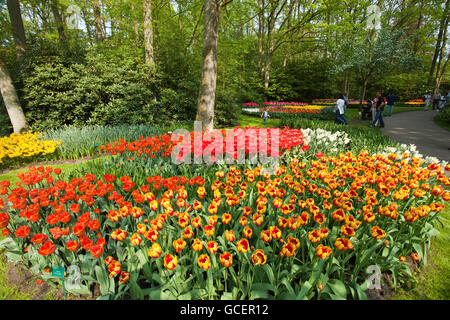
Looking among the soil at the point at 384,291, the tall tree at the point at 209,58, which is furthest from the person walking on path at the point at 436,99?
the soil at the point at 384,291

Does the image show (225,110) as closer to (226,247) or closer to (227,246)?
(227,246)

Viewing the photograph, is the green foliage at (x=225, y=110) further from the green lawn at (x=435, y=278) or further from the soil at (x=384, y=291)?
the soil at (x=384, y=291)

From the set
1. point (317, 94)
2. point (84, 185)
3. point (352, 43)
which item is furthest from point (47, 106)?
point (317, 94)

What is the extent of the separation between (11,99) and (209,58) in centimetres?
658

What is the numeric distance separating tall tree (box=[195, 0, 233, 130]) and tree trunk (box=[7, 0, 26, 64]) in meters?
6.77

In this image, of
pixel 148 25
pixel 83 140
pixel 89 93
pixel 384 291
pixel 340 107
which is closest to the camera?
pixel 384 291

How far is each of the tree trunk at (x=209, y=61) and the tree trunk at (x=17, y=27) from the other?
22.2ft

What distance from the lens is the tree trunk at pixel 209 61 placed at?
269 inches

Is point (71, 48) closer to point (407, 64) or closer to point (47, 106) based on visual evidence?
point (47, 106)

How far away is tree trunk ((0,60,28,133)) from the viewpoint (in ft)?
22.9

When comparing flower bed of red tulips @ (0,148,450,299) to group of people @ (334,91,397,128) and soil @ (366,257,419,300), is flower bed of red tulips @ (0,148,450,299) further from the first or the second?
group of people @ (334,91,397,128)

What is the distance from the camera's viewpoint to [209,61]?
7.03 m

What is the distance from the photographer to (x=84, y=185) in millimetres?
2396

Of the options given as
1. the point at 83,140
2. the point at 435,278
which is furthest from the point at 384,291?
the point at 83,140
